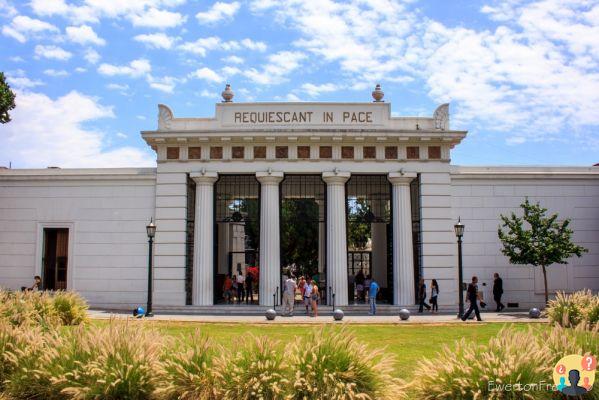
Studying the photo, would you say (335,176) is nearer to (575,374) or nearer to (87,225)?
(87,225)

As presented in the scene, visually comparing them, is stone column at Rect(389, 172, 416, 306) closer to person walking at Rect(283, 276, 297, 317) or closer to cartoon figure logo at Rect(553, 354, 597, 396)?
person walking at Rect(283, 276, 297, 317)

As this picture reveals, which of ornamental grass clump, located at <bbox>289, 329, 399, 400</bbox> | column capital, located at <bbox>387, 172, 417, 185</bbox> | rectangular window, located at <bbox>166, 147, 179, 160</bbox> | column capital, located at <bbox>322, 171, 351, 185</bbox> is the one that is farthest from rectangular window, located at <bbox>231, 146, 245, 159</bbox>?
ornamental grass clump, located at <bbox>289, 329, 399, 400</bbox>

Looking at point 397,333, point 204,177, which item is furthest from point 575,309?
point 204,177

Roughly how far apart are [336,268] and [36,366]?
60.1ft

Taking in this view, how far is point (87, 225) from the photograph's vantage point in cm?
2711

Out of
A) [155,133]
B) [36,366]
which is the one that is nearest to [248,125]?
[155,133]

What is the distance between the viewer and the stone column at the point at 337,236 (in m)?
26.1

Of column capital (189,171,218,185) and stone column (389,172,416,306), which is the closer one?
stone column (389,172,416,306)

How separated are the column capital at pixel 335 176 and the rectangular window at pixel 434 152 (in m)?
4.10

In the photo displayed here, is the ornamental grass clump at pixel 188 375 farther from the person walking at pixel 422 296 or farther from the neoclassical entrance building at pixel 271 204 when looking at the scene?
the neoclassical entrance building at pixel 271 204

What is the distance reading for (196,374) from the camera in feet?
27.0

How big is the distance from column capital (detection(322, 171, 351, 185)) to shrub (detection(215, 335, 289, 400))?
736 inches

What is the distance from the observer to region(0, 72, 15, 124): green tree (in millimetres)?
26016

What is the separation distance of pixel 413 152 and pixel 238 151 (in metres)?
8.47
